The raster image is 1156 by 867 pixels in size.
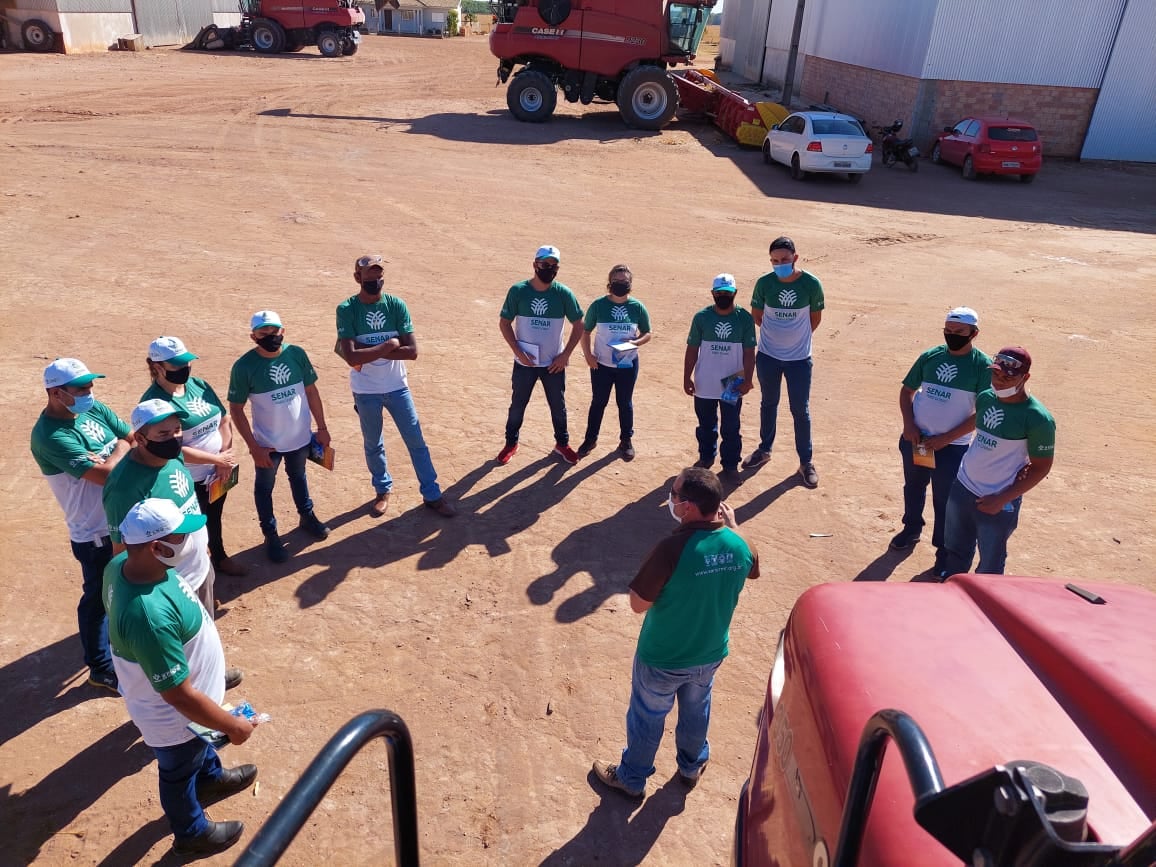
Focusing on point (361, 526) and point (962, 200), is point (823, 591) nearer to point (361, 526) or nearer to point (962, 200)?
point (361, 526)

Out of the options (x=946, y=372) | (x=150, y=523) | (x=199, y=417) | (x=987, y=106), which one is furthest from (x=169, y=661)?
(x=987, y=106)

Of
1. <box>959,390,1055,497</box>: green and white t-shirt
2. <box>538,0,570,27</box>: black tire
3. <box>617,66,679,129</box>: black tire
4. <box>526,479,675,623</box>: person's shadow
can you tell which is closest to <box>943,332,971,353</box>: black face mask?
<box>959,390,1055,497</box>: green and white t-shirt

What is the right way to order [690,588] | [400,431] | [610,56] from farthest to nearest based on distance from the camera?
[610,56] → [400,431] → [690,588]

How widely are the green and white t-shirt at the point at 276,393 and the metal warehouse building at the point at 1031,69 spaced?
24.0 m

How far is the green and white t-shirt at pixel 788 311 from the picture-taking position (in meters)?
6.94

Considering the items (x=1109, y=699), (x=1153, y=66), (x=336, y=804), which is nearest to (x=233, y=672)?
(x=336, y=804)

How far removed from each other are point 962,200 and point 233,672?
62.9ft

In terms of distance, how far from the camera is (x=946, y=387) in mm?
5734

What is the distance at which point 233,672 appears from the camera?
4.80 m

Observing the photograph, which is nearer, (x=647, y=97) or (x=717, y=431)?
(x=717, y=431)

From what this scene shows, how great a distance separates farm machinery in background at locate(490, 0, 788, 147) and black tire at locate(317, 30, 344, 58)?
1497cm

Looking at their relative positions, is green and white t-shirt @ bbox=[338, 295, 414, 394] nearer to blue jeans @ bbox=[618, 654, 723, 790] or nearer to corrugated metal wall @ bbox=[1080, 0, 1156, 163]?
blue jeans @ bbox=[618, 654, 723, 790]

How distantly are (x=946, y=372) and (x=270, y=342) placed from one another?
4.59 m

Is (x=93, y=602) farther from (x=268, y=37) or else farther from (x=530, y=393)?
(x=268, y=37)
